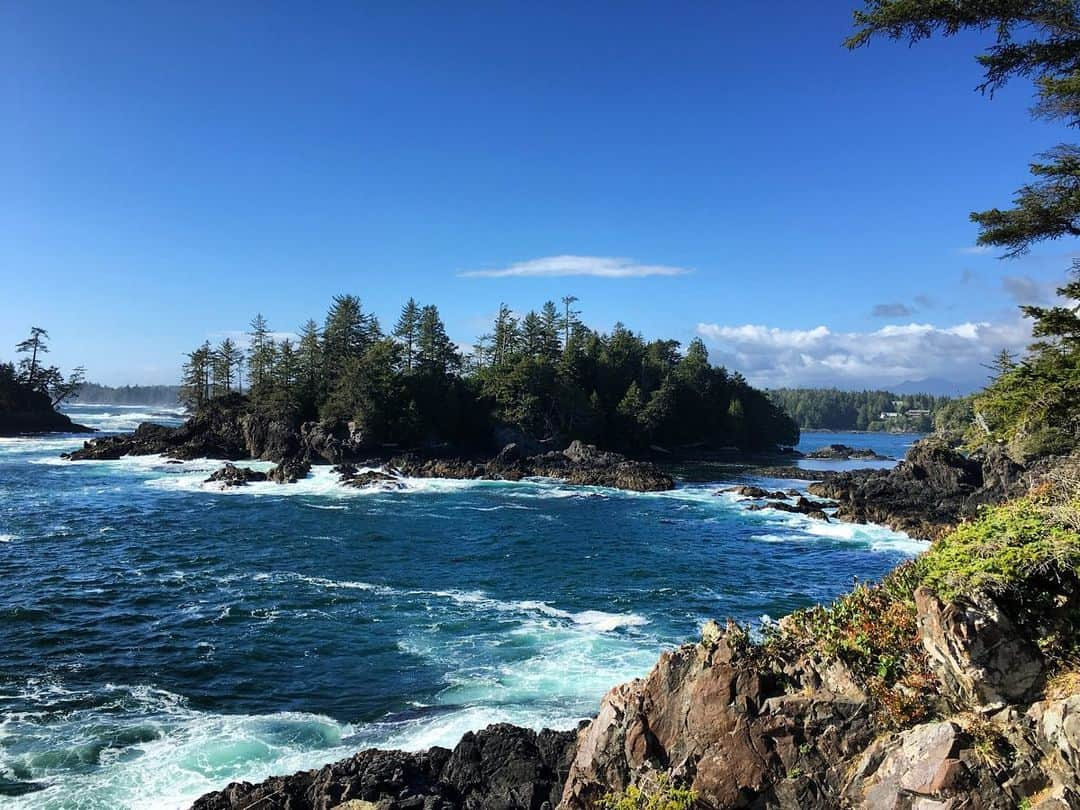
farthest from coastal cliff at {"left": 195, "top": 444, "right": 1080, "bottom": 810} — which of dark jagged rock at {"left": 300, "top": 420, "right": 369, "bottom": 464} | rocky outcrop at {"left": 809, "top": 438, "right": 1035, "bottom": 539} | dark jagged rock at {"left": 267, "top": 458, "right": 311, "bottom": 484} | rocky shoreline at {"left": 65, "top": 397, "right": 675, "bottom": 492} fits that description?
dark jagged rock at {"left": 300, "top": 420, "right": 369, "bottom": 464}

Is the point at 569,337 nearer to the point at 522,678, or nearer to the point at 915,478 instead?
the point at 915,478

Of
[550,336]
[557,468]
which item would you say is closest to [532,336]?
[550,336]

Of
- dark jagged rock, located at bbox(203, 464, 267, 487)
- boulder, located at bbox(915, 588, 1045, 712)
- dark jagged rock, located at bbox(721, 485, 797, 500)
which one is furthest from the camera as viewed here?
dark jagged rock, located at bbox(721, 485, 797, 500)

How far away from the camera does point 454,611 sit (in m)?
23.3

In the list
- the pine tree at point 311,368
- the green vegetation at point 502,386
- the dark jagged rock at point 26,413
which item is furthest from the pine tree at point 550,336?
the dark jagged rock at point 26,413

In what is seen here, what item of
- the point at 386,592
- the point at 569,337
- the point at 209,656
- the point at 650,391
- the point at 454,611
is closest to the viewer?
the point at 209,656

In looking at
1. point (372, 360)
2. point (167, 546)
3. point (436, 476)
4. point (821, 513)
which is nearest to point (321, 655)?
point (167, 546)

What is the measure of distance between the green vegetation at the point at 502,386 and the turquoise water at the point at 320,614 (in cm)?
2598

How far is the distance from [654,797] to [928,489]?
4725 cm

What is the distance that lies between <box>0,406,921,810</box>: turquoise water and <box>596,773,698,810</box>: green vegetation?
222 inches

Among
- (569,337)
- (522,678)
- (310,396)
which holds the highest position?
(569,337)

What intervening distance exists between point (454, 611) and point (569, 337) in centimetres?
7725

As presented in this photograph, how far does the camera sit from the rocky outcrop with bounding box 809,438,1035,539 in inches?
1612

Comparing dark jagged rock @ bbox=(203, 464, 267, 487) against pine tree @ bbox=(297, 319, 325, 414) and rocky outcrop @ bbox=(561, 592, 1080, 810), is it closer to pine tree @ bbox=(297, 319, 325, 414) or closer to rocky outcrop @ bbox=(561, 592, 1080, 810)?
pine tree @ bbox=(297, 319, 325, 414)
